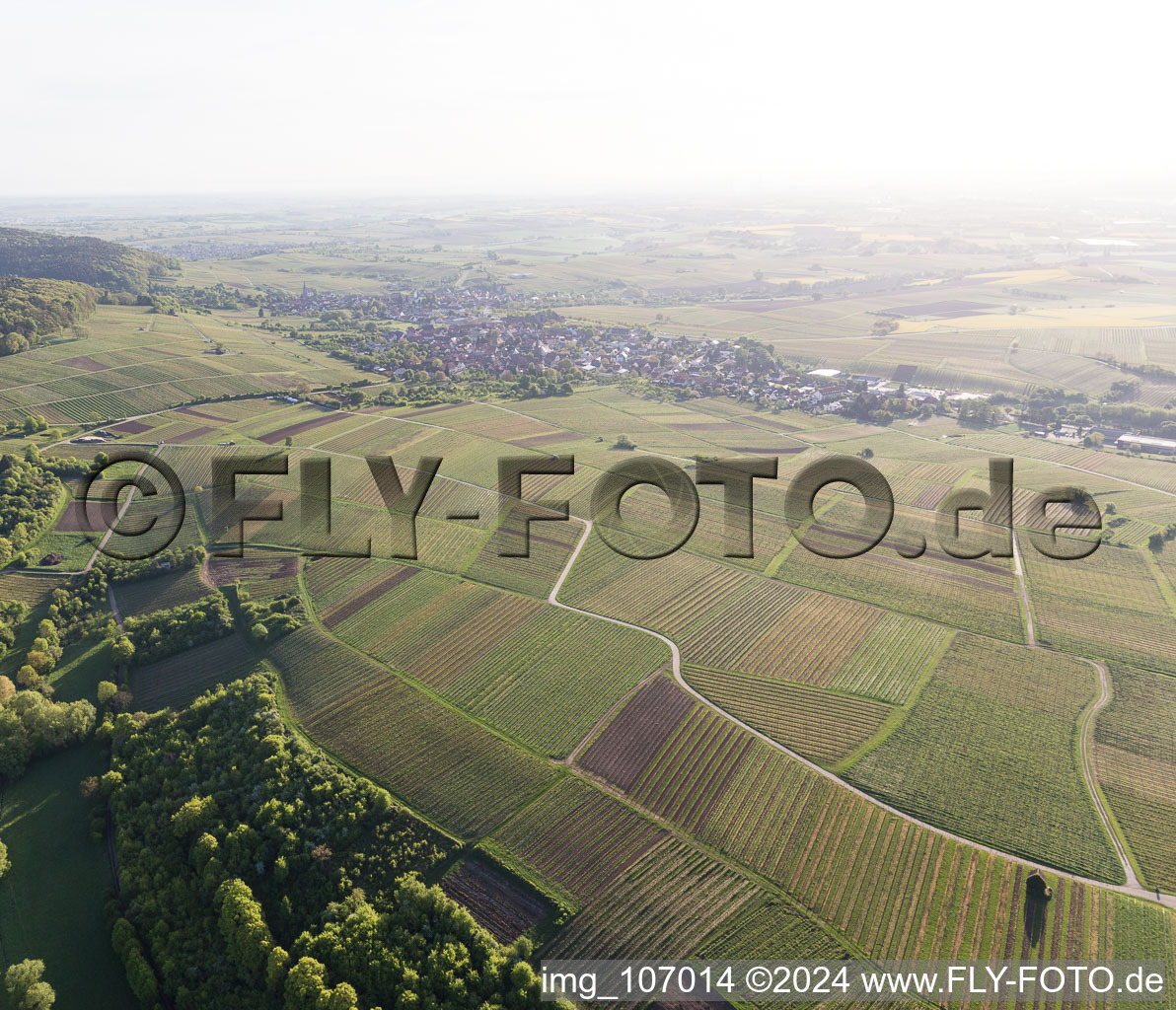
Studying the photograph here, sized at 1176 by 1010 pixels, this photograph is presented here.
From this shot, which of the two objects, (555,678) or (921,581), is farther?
(921,581)

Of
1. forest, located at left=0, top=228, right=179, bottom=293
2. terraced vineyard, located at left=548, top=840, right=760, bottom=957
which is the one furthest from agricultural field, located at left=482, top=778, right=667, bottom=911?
forest, located at left=0, top=228, right=179, bottom=293

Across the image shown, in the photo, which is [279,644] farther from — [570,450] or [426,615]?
[570,450]

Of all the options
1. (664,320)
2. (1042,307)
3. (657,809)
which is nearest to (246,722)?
(657,809)

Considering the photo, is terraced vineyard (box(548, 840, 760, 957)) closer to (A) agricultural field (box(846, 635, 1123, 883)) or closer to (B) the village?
(A) agricultural field (box(846, 635, 1123, 883))

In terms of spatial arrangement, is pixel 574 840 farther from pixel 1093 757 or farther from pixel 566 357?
pixel 566 357

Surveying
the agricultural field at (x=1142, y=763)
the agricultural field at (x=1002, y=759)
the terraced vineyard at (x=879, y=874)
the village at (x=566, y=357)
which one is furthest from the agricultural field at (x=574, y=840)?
the village at (x=566, y=357)

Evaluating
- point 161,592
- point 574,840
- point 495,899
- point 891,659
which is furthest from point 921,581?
point 161,592
